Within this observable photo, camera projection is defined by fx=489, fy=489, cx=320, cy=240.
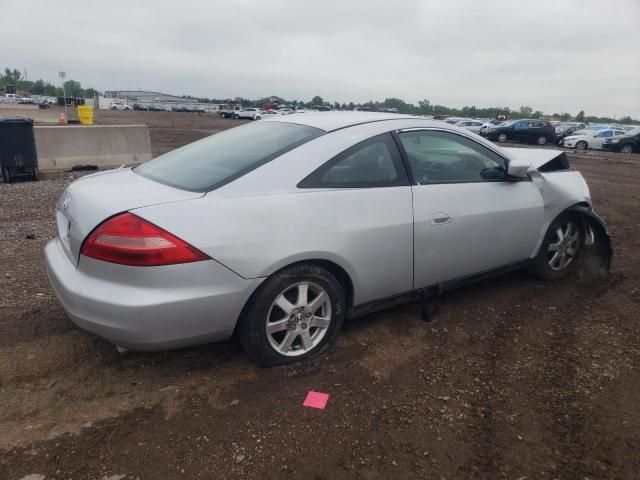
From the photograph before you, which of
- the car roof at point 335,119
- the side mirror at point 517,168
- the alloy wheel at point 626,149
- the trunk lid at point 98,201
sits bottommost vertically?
the alloy wheel at point 626,149

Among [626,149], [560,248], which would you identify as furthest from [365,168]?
[626,149]

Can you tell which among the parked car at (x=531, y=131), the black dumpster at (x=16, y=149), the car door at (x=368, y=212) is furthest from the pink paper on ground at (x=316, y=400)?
the parked car at (x=531, y=131)

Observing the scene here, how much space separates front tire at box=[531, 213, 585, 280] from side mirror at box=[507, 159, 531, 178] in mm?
761

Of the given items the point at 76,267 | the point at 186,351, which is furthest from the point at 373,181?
the point at 76,267

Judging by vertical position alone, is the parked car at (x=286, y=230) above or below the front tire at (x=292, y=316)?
above

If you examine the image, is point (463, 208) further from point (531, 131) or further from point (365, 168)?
point (531, 131)

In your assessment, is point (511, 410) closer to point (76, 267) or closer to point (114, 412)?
point (114, 412)

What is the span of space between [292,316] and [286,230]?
1.81 ft

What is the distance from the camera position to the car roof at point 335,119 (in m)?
3.39

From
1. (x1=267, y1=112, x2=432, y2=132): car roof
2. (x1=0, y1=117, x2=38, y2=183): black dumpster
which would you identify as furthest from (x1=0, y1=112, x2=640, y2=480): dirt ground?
(x1=0, y1=117, x2=38, y2=183): black dumpster

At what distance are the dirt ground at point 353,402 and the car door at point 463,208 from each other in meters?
0.49

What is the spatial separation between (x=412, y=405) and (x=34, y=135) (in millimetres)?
8900

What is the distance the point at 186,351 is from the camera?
323 cm

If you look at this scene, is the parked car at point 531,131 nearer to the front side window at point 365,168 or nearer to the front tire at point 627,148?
the front tire at point 627,148
